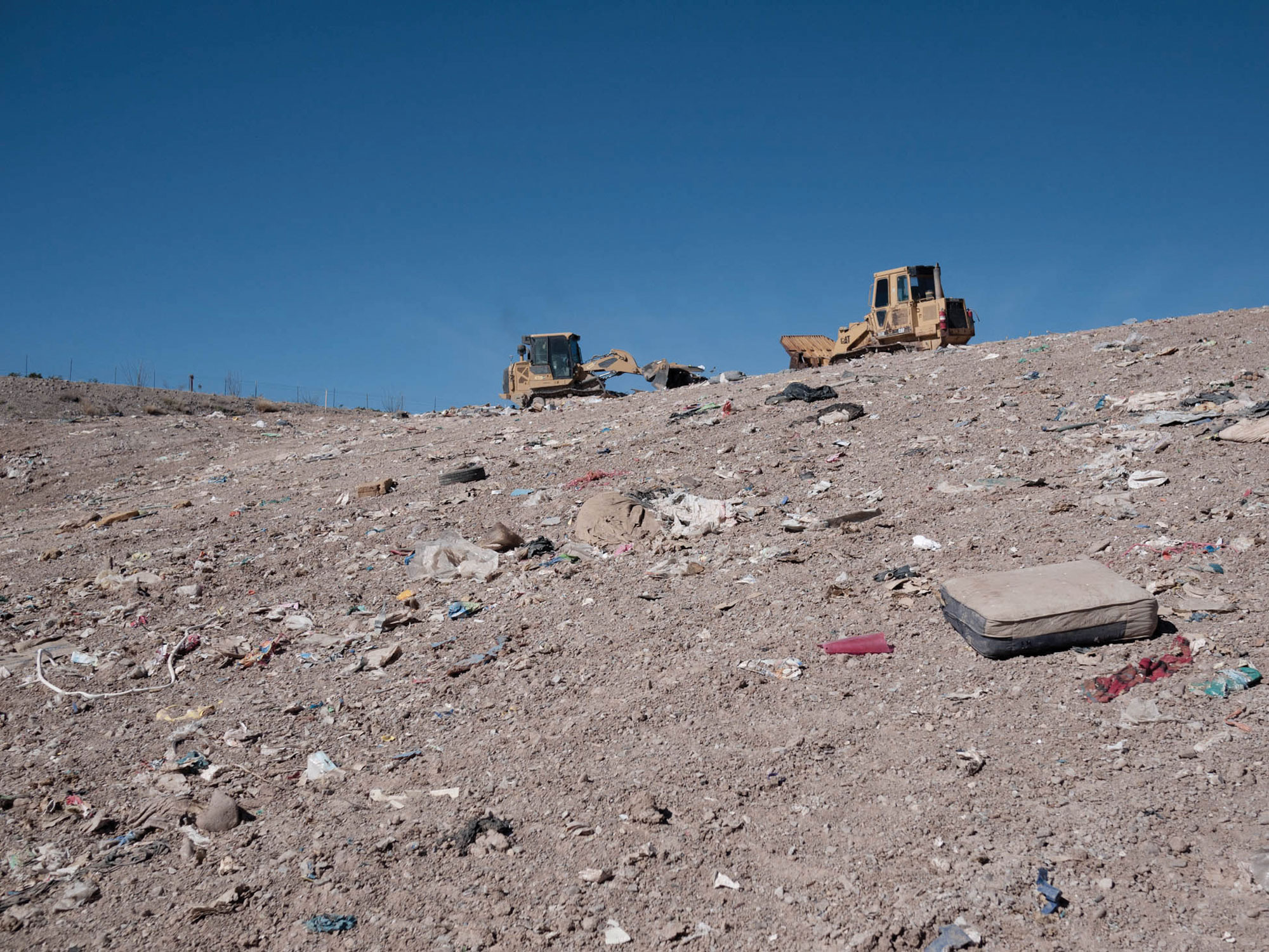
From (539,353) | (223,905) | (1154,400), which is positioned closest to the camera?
(223,905)

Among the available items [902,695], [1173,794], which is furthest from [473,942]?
[1173,794]

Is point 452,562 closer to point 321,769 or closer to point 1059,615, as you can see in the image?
point 321,769

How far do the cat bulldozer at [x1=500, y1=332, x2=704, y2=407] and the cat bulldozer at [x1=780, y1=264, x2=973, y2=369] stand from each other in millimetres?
4211

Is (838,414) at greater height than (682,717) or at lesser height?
greater

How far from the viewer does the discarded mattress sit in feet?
10.3

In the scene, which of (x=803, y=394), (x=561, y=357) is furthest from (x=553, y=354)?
(x=803, y=394)

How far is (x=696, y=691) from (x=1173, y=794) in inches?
69.2

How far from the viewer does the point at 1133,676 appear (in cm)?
297

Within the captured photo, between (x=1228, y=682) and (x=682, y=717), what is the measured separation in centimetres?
201

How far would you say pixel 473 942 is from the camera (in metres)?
2.26

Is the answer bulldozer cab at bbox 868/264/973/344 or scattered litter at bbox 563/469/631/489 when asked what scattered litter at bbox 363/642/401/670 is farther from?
bulldozer cab at bbox 868/264/973/344

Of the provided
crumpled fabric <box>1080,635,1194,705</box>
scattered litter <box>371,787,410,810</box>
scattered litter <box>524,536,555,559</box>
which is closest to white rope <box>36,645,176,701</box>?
scattered litter <box>371,787,410,810</box>

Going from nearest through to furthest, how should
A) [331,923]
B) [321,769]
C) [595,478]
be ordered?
[331,923], [321,769], [595,478]

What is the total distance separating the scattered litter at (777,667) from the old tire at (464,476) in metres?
4.56
